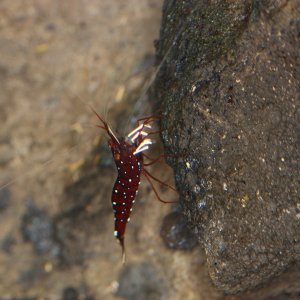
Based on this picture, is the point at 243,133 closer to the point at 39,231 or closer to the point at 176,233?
the point at 176,233

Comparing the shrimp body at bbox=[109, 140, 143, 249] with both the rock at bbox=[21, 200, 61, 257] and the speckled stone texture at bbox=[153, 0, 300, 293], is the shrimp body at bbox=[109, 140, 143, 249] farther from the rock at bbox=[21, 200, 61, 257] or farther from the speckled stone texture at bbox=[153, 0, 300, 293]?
the rock at bbox=[21, 200, 61, 257]

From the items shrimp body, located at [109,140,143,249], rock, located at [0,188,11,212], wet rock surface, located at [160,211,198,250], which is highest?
rock, located at [0,188,11,212]

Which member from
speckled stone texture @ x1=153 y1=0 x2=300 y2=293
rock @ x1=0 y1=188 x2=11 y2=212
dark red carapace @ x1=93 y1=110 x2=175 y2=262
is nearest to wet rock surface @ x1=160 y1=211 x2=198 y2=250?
dark red carapace @ x1=93 y1=110 x2=175 y2=262

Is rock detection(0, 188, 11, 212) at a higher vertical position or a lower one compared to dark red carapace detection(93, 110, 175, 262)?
higher

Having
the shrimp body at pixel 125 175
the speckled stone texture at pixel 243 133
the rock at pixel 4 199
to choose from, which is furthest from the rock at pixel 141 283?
the rock at pixel 4 199

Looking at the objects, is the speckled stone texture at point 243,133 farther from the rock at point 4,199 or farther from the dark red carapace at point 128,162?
the rock at point 4,199

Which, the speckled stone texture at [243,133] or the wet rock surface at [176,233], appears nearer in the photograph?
the speckled stone texture at [243,133]

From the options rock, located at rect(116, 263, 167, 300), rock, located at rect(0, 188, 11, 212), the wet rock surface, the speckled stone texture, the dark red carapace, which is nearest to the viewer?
the speckled stone texture

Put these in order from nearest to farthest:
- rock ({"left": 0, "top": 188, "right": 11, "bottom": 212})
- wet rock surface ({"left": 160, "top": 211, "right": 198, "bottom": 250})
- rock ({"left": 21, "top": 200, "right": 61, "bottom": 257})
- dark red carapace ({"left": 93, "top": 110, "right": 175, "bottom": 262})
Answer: dark red carapace ({"left": 93, "top": 110, "right": 175, "bottom": 262}), wet rock surface ({"left": 160, "top": 211, "right": 198, "bottom": 250}), rock ({"left": 21, "top": 200, "right": 61, "bottom": 257}), rock ({"left": 0, "top": 188, "right": 11, "bottom": 212})
